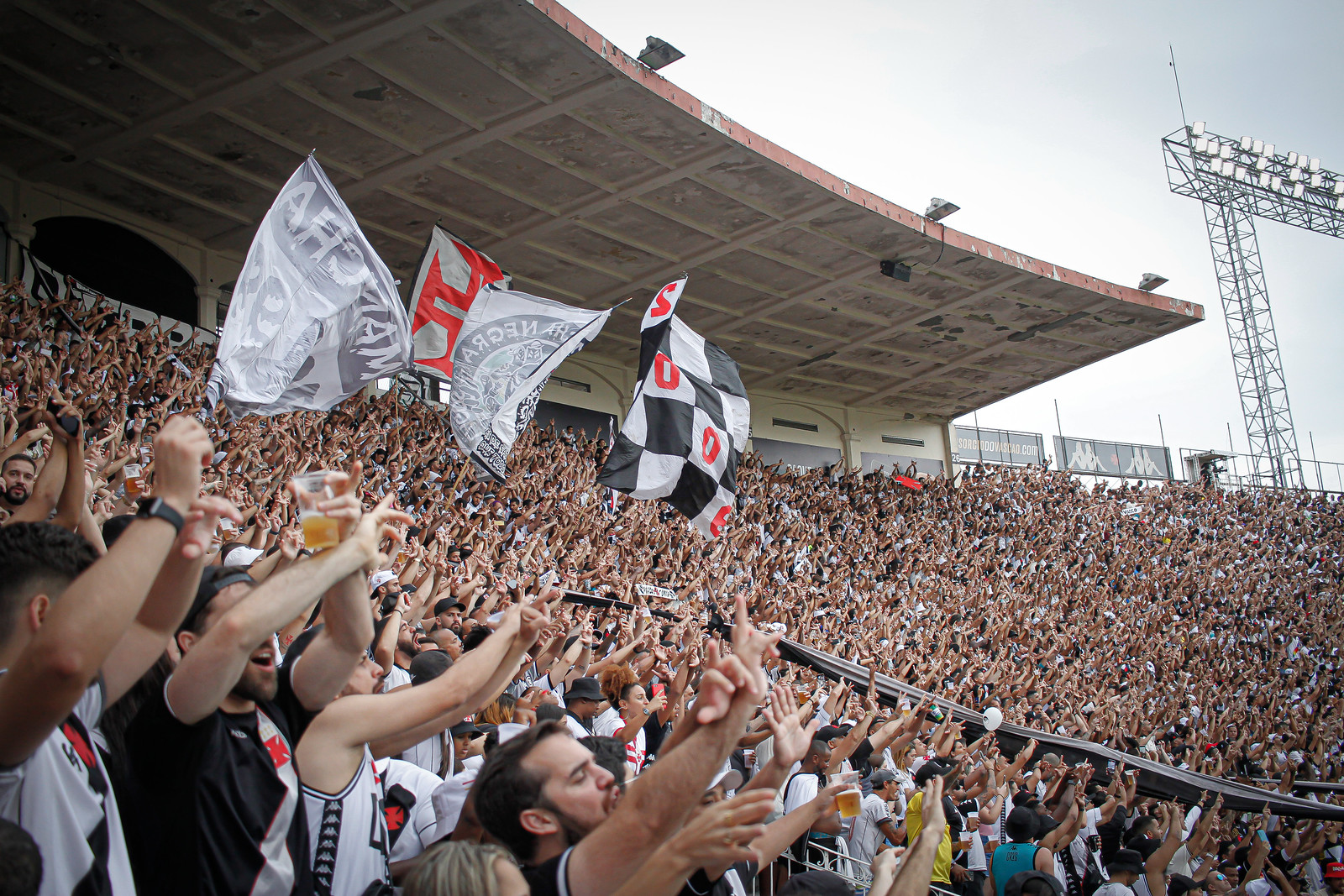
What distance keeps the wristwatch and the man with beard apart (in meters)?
0.27

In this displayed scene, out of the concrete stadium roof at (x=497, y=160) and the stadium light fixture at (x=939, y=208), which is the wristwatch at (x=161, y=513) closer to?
the concrete stadium roof at (x=497, y=160)

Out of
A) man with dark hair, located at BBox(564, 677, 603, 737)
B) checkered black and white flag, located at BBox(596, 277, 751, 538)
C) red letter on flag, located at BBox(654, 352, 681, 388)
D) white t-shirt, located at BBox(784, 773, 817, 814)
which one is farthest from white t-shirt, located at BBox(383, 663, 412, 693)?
red letter on flag, located at BBox(654, 352, 681, 388)

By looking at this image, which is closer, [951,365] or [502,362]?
[502,362]

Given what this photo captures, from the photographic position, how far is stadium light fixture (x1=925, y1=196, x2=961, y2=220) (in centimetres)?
1695

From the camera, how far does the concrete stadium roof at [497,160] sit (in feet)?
36.4

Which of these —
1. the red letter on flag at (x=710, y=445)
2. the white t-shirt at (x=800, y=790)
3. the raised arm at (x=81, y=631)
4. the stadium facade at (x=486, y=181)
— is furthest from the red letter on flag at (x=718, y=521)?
the stadium facade at (x=486, y=181)

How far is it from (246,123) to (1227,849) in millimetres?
14451

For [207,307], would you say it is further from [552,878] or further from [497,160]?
[552,878]

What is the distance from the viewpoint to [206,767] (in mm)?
2018

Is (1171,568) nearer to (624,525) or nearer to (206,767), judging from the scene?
(624,525)

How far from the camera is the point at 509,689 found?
518cm

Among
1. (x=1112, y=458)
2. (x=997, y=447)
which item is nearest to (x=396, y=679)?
(x=997, y=447)

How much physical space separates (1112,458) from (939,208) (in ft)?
62.8

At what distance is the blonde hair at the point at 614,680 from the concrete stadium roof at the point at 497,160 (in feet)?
27.0
